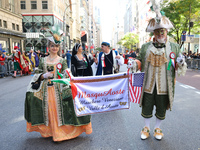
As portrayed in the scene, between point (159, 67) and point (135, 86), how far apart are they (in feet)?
1.83

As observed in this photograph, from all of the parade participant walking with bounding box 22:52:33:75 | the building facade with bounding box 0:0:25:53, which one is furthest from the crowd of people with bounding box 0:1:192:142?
the building facade with bounding box 0:0:25:53

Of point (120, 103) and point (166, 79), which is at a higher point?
point (166, 79)

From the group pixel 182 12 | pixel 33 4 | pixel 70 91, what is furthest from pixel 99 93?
pixel 33 4

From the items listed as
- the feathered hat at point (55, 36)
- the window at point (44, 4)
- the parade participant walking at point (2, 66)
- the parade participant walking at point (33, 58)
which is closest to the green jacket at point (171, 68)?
the feathered hat at point (55, 36)

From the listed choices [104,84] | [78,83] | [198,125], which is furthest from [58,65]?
[198,125]

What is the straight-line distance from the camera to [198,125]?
435 centimetres

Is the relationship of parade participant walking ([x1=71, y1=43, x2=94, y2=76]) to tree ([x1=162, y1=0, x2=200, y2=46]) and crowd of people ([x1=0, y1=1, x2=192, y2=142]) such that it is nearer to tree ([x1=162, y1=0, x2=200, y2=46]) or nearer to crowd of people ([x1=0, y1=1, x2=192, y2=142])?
crowd of people ([x1=0, y1=1, x2=192, y2=142])

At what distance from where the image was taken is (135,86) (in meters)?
3.68

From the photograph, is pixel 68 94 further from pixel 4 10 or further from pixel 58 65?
pixel 4 10

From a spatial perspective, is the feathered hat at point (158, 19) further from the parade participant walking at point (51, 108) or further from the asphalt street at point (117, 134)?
the asphalt street at point (117, 134)

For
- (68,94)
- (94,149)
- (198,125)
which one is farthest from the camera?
(198,125)

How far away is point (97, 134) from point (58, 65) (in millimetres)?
1548

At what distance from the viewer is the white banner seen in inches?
133

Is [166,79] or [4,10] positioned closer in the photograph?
[166,79]
